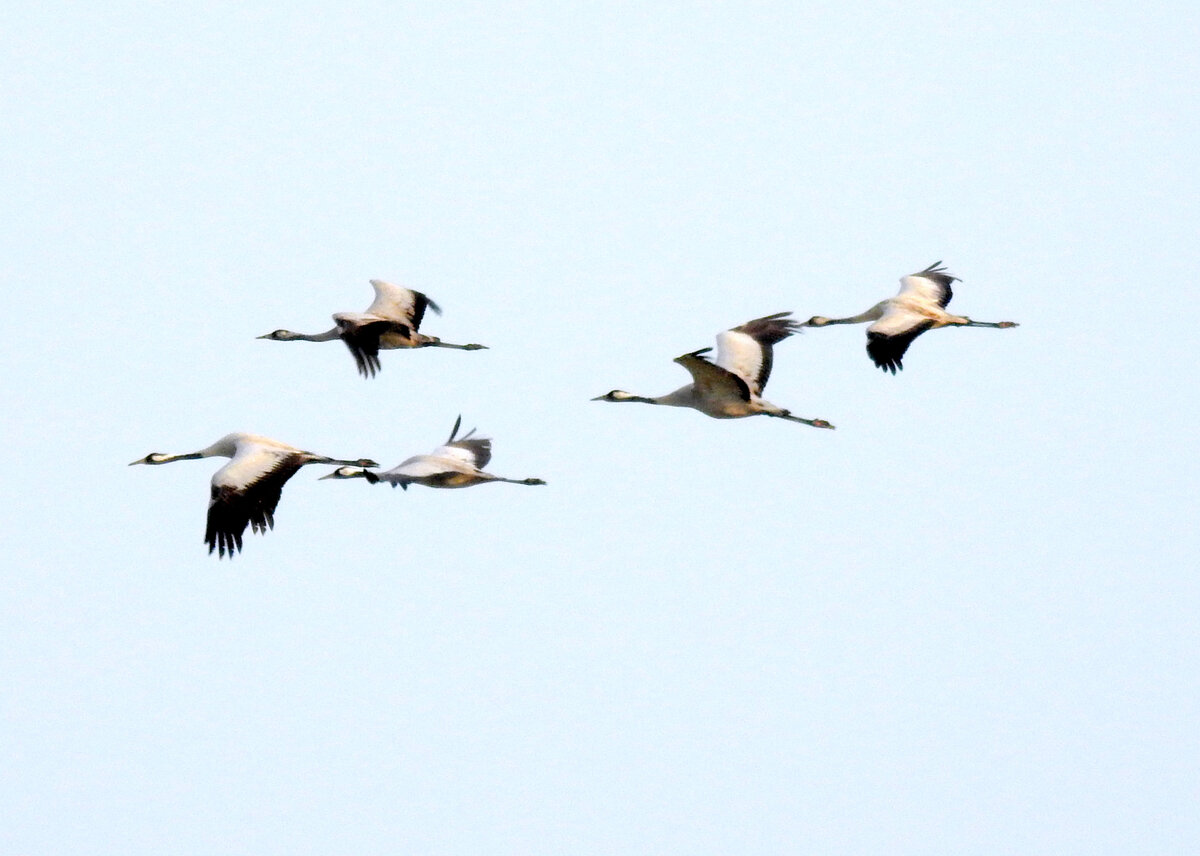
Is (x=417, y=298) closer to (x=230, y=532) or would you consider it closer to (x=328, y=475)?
(x=328, y=475)

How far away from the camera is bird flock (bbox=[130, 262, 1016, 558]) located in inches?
597

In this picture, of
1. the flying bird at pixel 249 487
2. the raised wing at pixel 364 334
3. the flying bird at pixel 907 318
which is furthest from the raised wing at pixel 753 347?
the flying bird at pixel 249 487

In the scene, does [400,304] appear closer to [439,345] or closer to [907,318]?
[439,345]

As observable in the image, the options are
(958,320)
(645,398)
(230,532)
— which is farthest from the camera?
(958,320)

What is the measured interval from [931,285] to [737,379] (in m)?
4.29

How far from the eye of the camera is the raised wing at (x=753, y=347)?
17000 mm

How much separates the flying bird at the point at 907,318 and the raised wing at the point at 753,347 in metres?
0.64

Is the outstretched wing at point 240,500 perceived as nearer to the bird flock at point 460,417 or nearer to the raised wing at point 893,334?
the bird flock at point 460,417

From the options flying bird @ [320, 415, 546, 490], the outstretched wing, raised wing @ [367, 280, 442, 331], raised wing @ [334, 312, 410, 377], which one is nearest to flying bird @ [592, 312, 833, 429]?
flying bird @ [320, 415, 546, 490]

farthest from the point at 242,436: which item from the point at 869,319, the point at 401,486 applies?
the point at 869,319

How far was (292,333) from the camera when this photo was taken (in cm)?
2002

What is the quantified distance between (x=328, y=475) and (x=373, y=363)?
1310 mm

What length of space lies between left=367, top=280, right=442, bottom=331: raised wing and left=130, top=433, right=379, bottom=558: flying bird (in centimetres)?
336

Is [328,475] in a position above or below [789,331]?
below
